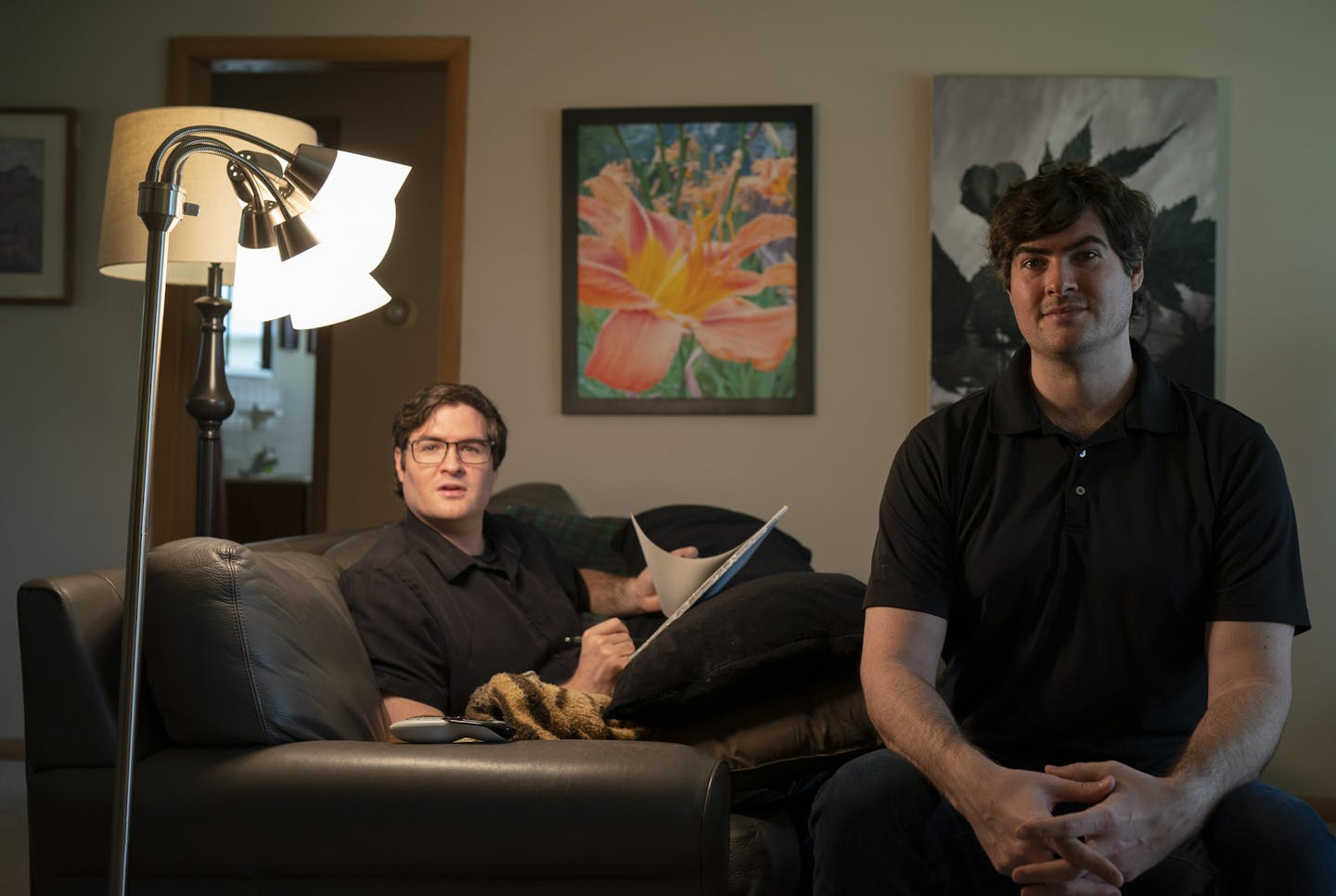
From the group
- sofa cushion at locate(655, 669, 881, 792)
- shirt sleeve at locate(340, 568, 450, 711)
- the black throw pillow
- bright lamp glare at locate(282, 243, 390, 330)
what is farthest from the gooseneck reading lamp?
sofa cushion at locate(655, 669, 881, 792)

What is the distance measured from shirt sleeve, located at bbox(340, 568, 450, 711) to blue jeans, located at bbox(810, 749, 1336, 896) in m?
0.78

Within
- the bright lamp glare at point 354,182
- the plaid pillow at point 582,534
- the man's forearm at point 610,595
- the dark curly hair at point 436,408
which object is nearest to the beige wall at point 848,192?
the plaid pillow at point 582,534

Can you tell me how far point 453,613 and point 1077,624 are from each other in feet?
3.71

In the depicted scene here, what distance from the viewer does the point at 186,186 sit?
2.84 m

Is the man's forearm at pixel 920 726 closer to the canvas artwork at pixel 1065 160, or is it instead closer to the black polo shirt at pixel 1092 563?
the black polo shirt at pixel 1092 563

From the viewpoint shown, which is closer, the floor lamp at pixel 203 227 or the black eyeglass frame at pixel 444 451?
the black eyeglass frame at pixel 444 451

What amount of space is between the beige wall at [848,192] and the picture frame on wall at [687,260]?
0.06m

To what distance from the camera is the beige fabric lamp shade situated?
284 centimetres

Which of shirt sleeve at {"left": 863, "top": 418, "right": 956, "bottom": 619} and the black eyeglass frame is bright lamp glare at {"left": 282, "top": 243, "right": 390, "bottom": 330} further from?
the black eyeglass frame

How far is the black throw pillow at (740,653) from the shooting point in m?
1.96

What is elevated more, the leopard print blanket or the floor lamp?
the floor lamp

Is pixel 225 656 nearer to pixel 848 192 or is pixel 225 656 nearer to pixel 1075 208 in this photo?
pixel 1075 208

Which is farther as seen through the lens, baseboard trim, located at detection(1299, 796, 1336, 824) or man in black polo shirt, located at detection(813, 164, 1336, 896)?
baseboard trim, located at detection(1299, 796, 1336, 824)

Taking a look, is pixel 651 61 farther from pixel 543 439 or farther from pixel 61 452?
pixel 61 452
